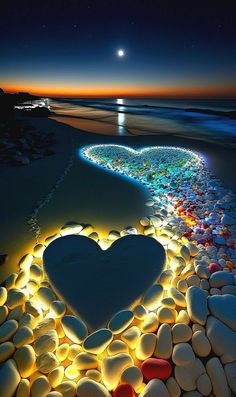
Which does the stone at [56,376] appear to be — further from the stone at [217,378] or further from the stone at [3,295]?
the stone at [217,378]

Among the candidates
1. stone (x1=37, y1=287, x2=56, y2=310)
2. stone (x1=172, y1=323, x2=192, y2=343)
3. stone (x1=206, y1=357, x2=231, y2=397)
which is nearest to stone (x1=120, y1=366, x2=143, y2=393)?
stone (x1=172, y1=323, x2=192, y2=343)

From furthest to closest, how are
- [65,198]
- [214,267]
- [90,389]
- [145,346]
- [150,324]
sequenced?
[65,198], [214,267], [150,324], [145,346], [90,389]

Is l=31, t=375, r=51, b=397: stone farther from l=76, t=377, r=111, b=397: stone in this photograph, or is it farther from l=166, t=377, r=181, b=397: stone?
l=166, t=377, r=181, b=397: stone

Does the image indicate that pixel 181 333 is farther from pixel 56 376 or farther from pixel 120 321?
pixel 56 376

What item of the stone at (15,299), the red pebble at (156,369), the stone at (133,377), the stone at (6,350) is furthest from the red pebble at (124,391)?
the stone at (15,299)

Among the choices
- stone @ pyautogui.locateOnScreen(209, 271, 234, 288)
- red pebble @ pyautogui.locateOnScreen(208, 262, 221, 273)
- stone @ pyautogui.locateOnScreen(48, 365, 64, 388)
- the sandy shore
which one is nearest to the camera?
stone @ pyautogui.locateOnScreen(48, 365, 64, 388)

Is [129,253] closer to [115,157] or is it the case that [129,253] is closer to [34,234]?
[34,234]

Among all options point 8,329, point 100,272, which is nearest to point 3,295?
point 8,329
